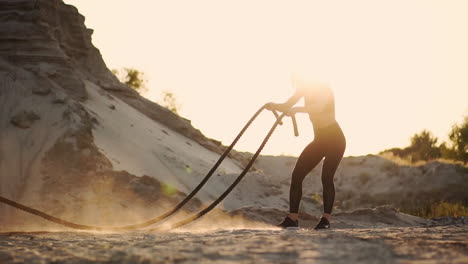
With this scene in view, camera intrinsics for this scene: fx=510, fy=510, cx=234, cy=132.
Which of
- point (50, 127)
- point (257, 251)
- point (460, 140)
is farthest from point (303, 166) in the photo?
point (460, 140)

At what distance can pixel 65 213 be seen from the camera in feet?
28.0

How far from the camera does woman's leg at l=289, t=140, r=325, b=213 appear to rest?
5473 mm

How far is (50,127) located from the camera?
34.8ft

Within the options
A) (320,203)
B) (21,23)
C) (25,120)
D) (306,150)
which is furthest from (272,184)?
(306,150)

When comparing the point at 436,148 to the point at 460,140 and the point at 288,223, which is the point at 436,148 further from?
the point at 288,223

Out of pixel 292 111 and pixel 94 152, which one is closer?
pixel 292 111

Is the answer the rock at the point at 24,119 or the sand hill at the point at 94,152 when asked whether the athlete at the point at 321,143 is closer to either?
the sand hill at the point at 94,152

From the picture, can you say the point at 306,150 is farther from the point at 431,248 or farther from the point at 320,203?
the point at 320,203

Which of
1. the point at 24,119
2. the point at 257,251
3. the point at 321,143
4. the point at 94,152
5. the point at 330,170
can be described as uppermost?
the point at 24,119

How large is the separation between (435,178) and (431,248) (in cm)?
1909

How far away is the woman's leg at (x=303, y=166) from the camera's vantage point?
547 cm

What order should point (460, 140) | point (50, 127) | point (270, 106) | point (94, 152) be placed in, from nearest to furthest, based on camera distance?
point (270, 106) → point (94, 152) → point (50, 127) → point (460, 140)

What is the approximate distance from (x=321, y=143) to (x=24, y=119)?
7500 millimetres

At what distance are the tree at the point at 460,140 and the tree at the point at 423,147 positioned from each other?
1.56m
